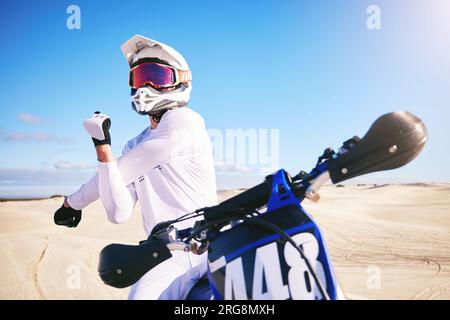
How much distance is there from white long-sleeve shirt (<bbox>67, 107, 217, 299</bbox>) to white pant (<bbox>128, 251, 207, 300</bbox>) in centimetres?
1

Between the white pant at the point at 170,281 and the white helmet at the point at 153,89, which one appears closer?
the white pant at the point at 170,281

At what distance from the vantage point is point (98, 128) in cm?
200

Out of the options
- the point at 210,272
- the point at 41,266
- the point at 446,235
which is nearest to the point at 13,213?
the point at 41,266

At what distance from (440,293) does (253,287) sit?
6.02 meters

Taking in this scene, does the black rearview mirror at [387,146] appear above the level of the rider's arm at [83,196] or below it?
above

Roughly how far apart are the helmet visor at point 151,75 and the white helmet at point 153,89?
1.7 inches

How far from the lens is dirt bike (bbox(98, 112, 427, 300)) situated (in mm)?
1362

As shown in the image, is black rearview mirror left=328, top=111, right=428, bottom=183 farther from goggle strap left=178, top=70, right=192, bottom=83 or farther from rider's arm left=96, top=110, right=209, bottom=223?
goggle strap left=178, top=70, right=192, bottom=83

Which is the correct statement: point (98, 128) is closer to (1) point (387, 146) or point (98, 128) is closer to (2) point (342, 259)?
(1) point (387, 146)

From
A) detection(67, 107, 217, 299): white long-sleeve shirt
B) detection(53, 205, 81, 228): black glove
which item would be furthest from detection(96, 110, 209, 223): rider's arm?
detection(53, 205, 81, 228): black glove

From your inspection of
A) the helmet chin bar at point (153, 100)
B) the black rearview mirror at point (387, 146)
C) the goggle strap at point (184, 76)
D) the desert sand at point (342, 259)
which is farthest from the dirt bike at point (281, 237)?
the desert sand at point (342, 259)

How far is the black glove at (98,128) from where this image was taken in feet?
6.58

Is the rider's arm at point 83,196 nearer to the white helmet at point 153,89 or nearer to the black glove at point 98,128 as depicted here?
the white helmet at point 153,89

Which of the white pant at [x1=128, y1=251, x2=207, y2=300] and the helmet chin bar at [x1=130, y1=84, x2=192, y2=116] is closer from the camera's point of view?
the white pant at [x1=128, y1=251, x2=207, y2=300]
